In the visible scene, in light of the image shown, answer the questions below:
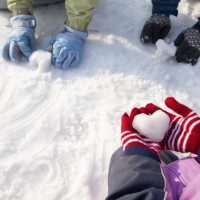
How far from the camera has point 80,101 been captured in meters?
1.33

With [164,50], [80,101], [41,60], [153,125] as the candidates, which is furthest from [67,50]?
[153,125]

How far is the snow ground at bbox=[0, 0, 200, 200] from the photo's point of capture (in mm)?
1110

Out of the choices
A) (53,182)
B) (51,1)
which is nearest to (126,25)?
(51,1)

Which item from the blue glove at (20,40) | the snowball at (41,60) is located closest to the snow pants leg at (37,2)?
the blue glove at (20,40)

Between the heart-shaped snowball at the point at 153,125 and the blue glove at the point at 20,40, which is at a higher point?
the heart-shaped snowball at the point at 153,125

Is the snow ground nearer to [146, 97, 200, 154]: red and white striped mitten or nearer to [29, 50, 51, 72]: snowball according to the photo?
[29, 50, 51, 72]: snowball

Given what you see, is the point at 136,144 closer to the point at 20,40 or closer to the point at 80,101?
the point at 80,101

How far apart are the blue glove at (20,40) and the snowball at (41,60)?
3 centimetres

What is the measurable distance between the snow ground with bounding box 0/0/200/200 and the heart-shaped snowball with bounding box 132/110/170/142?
0.66 feet

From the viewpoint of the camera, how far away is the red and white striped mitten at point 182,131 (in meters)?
1.02

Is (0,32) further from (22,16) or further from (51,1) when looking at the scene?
(51,1)

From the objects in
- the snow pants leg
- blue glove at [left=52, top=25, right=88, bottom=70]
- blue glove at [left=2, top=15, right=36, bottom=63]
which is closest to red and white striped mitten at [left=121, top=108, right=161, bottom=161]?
blue glove at [left=52, top=25, right=88, bottom=70]

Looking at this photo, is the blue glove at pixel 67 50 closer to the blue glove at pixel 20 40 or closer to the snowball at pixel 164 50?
the blue glove at pixel 20 40

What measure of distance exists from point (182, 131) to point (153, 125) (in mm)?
93
